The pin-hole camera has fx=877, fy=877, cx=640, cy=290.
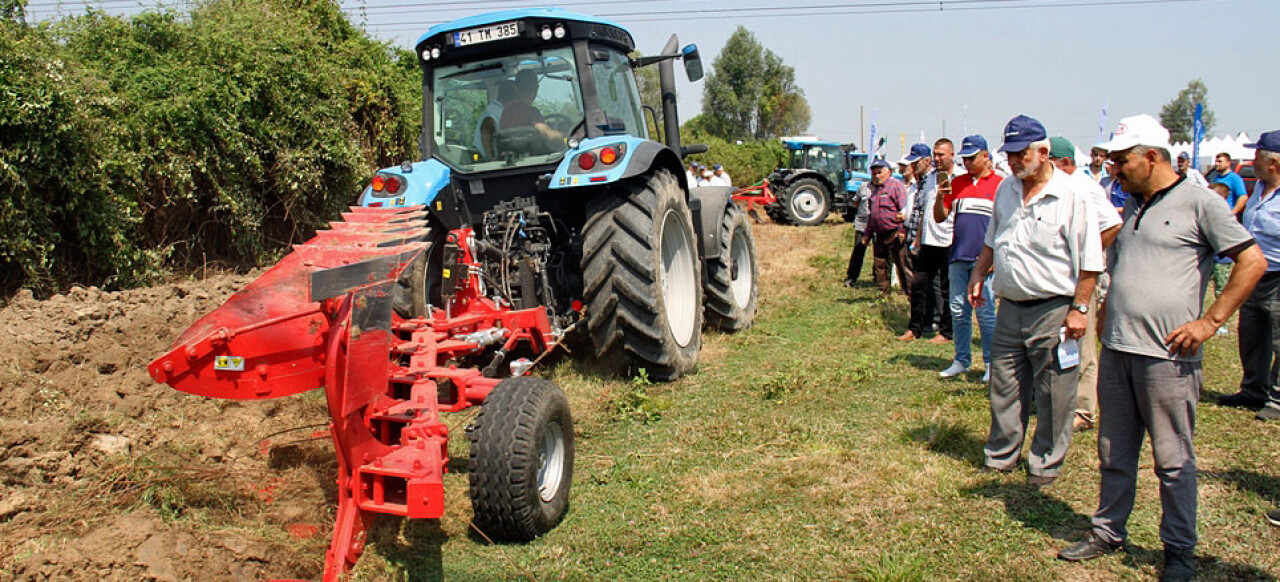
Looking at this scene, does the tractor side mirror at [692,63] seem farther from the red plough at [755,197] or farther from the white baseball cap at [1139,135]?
the red plough at [755,197]

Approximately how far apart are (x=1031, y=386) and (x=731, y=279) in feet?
12.9

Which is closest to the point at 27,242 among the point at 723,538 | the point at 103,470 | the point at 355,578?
the point at 103,470

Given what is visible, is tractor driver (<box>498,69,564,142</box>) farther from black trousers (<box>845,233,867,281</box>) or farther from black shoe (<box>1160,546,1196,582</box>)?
black trousers (<box>845,233,867,281</box>)

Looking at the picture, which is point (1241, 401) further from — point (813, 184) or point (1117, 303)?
point (813, 184)

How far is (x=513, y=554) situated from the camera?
10.9ft

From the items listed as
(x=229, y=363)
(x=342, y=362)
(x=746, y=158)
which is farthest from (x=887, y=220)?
(x=746, y=158)

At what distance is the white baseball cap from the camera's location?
3162mm

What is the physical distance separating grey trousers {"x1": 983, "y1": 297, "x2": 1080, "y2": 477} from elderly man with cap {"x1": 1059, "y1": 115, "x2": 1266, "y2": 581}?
550 millimetres

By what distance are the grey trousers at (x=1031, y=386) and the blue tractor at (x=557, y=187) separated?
212 centimetres

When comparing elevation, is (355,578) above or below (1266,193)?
below

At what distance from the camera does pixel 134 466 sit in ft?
11.8

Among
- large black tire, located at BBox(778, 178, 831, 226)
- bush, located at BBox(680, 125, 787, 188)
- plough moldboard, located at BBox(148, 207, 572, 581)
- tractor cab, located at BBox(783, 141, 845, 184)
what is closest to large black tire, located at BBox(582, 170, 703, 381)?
plough moldboard, located at BBox(148, 207, 572, 581)

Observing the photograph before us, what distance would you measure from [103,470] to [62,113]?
4009 mm

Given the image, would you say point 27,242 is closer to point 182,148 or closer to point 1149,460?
point 182,148
